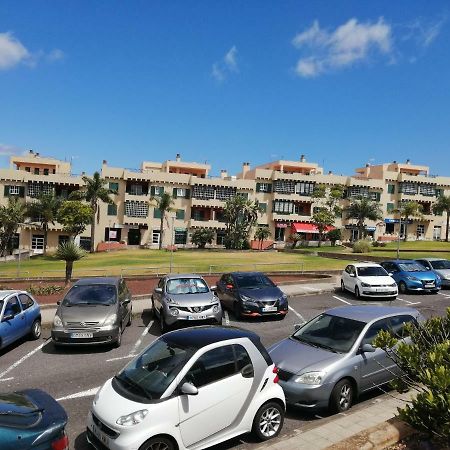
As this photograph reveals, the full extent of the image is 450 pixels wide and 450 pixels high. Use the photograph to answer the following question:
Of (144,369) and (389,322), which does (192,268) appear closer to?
(389,322)

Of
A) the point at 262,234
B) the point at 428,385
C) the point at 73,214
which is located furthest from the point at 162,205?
the point at 428,385

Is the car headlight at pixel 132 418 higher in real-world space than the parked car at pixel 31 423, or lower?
lower

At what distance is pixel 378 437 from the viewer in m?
5.51

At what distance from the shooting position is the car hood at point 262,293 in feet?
47.6

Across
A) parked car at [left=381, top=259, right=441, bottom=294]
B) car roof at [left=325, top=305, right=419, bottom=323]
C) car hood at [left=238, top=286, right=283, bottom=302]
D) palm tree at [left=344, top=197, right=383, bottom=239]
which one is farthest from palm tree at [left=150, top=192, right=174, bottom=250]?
car roof at [left=325, top=305, right=419, bottom=323]

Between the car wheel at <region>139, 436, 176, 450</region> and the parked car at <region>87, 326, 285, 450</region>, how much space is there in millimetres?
11

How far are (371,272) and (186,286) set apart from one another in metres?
9.95

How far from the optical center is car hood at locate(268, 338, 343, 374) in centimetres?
743

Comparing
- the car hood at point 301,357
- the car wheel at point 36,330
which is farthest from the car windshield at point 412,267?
the car wheel at point 36,330

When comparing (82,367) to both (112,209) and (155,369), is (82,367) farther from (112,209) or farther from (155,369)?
(112,209)

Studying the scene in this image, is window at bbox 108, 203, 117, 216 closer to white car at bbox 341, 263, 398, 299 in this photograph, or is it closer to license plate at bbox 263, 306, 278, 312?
white car at bbox 341, 263, 398, 299

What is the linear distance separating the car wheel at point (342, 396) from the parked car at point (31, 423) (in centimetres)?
441

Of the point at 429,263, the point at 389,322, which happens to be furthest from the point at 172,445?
the point at 429,263

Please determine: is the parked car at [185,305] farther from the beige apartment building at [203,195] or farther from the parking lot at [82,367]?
the beige apartment building at [203,195]
